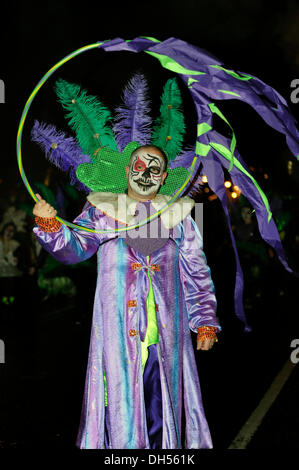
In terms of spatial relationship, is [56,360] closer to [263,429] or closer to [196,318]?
[263,429]

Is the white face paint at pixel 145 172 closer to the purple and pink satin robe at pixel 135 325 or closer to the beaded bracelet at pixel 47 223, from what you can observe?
the purple and pink satin robe at pixel 135 325

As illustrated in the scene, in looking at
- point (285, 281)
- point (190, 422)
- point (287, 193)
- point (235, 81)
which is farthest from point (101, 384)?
point (287, 193)

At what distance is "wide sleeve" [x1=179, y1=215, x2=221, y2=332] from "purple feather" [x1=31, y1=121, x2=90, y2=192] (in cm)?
78

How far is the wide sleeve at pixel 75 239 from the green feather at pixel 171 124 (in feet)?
2.15

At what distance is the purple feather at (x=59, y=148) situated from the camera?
3.83 meters

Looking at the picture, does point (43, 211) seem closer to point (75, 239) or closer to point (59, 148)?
point (75, 239)

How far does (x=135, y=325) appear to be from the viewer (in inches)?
138

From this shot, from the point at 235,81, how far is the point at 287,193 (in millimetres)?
14720

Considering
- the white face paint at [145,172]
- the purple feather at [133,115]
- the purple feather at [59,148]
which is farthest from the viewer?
the purple feather at [133,115]

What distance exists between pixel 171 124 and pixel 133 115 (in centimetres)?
→ 25

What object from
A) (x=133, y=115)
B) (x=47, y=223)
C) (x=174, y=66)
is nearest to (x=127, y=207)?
(x=47, y=223)

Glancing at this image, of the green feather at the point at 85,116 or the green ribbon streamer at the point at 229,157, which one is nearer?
the green ribbon streamer at the point at 229,157

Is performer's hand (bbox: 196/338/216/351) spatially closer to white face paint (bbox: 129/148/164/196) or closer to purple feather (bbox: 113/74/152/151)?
white face paint (bbox: 129/148/164/196)

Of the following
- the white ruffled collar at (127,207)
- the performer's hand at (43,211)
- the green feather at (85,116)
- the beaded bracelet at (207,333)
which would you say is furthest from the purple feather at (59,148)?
the beaded bracelet at (207,333)
